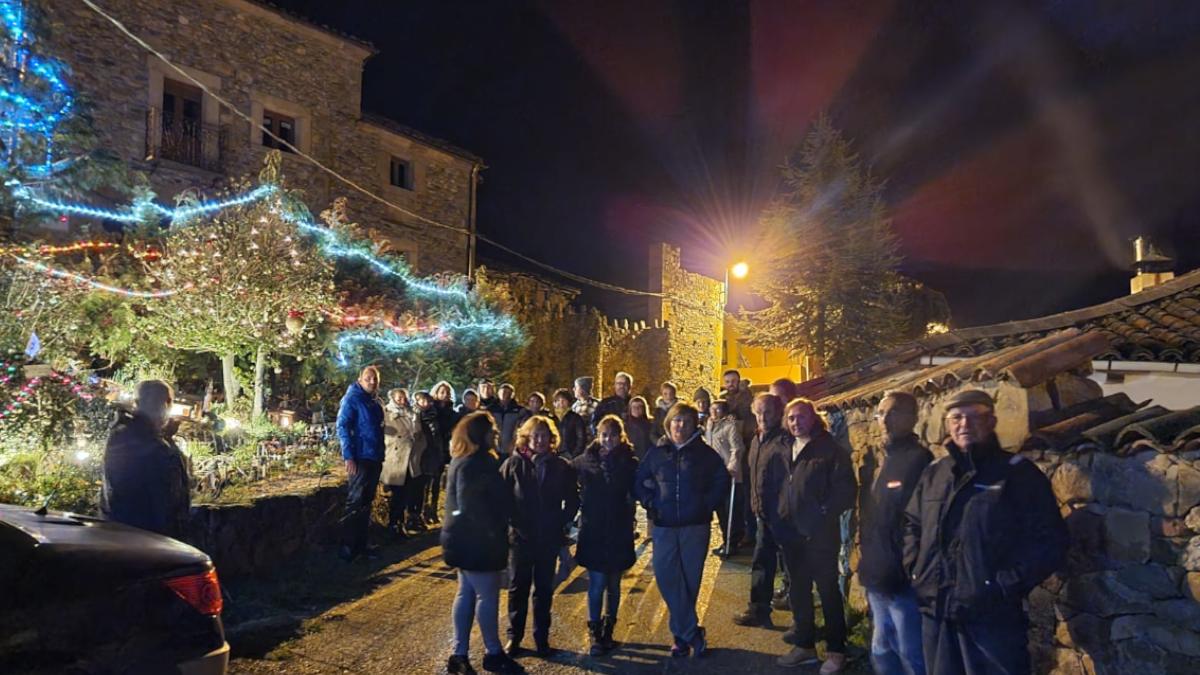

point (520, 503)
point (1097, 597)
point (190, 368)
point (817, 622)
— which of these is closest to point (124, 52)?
point (190, 368)

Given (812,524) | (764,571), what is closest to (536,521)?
(812,524)

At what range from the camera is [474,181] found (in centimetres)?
2414

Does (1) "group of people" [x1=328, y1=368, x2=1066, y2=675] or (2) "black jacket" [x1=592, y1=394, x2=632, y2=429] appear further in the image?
(2) "black jacket" [x1=592, y1=394, x2=632, y2=429]

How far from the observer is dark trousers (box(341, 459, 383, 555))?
7773 millimetres

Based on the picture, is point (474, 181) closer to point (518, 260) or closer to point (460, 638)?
point (518, 260)

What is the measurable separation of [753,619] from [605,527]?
1.71 m

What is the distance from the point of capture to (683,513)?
5.55 m

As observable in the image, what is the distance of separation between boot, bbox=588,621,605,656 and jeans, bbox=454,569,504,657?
781 mm

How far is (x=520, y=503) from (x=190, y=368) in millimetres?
10476

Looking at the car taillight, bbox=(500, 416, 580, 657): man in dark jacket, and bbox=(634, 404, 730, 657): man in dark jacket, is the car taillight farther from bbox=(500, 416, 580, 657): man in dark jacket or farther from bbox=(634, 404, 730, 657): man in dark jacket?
bbox=(634, 404, 730, 657): man in dark jacket

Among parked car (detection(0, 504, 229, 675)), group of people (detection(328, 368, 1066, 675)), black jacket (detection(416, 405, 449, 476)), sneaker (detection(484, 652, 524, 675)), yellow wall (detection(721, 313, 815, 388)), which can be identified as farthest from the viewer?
yellow wall (detection(721, 313, 815, 388))

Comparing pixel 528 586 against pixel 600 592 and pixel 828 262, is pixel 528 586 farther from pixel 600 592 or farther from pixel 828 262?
pixel 828 262

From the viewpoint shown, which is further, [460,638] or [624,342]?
[624,342]

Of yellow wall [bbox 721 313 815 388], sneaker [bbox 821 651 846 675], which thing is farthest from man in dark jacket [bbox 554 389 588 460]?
yellow wall [bbox 721 313 815 388]
